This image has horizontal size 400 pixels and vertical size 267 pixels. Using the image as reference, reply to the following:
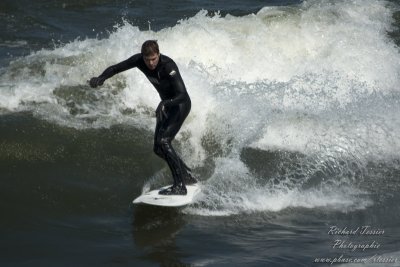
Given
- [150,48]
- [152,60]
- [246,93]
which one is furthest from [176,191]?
[246,93]

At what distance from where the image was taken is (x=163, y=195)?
24.4 ft

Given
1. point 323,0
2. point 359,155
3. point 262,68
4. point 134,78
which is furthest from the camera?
point 323,0

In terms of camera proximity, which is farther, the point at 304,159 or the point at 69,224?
→ the point at 304,159

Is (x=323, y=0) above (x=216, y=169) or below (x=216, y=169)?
above

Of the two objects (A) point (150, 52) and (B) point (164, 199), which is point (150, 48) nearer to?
(A) point (150, 52)

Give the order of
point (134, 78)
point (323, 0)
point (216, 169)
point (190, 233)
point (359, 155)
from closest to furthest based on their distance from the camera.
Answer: point (190, 233), point (216, 169), point (359, 155), point (134, 78), point (323, 0)

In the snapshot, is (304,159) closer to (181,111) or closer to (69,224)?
(181,111)

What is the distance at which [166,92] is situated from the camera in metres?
7.36

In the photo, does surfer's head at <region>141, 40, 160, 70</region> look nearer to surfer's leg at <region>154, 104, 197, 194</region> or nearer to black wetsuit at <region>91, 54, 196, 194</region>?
black wetsuit at <region>91, 54, 196, 194</region>

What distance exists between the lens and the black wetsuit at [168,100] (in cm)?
717

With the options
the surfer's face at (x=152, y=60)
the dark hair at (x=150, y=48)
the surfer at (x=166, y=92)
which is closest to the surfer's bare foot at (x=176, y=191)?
the surfer at (x=166, y=92)

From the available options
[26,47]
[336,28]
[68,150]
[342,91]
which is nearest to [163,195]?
[68,150]

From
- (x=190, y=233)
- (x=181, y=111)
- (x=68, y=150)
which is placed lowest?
(x=190, y=233)

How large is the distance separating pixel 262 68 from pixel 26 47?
4917 millimetres
